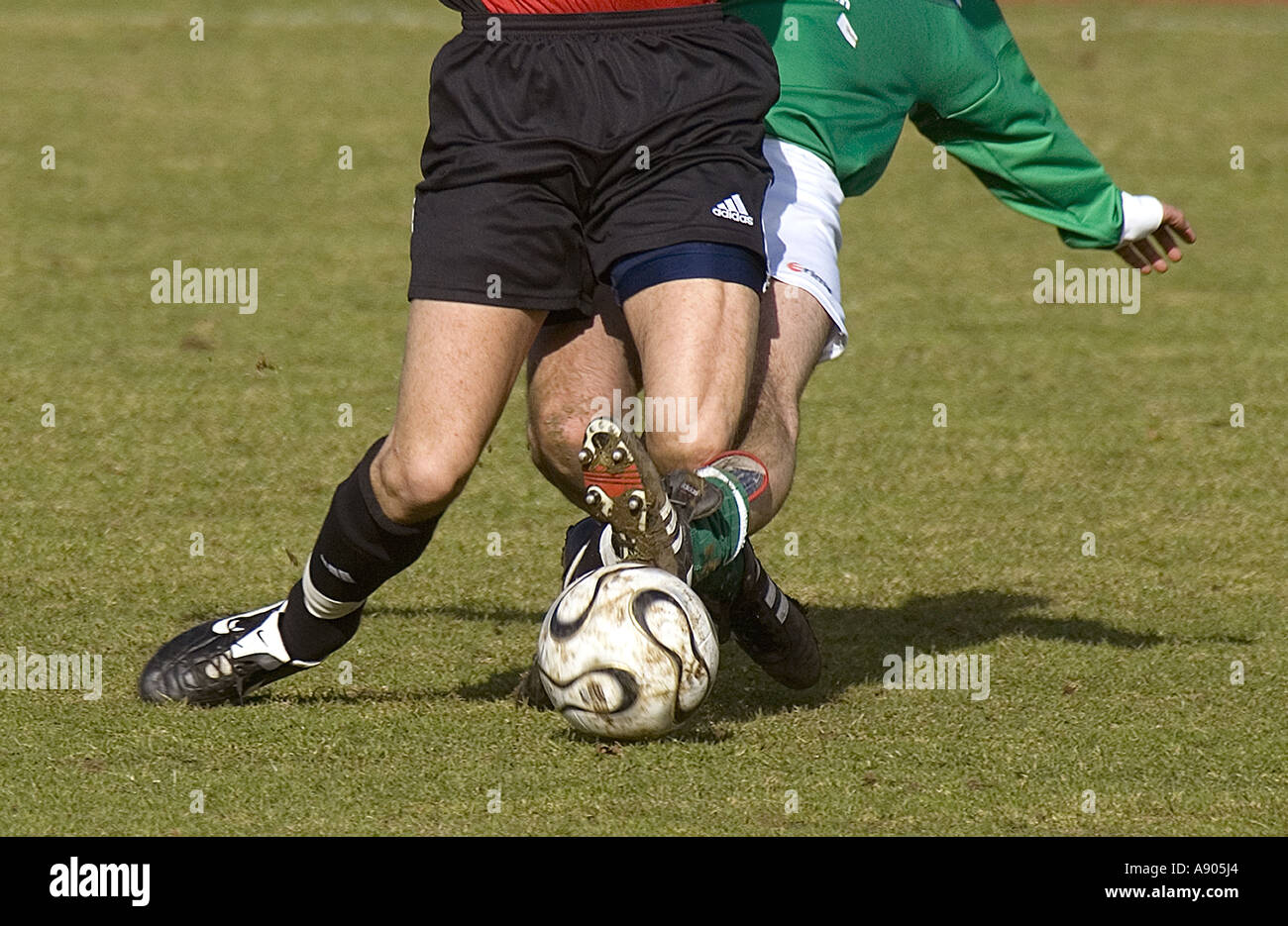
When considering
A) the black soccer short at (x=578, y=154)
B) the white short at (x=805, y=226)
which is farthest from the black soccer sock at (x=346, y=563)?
the white short at (x=805, y=226)

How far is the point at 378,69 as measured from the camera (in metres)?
18.7

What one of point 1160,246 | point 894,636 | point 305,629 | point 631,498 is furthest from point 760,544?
Result: point 631,498

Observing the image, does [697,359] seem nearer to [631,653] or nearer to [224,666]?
→ [631,653]

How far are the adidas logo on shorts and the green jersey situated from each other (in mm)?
786

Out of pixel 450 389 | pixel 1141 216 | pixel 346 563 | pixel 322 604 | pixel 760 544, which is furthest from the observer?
pixel 760 544

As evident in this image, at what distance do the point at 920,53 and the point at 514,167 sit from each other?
4.98ft

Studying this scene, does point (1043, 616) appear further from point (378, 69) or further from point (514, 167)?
point (378, 69)

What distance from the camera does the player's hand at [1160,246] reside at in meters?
6.09

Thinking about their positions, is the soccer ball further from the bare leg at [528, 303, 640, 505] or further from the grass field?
the bare leg at [528, 303, 640, 505]

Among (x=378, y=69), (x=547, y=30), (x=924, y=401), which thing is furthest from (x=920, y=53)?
(x=378, y=69)

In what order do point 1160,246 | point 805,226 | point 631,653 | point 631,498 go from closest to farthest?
1. point 631,498
2. point 631,653
3. point 805,226
4. point 1160,246

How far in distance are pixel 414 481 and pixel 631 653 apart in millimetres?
734

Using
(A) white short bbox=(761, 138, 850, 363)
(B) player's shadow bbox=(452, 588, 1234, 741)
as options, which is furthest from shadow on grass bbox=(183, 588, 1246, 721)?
(A) white short bbox=(761, 138, 850, 363)

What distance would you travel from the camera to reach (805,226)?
17.9 ft
